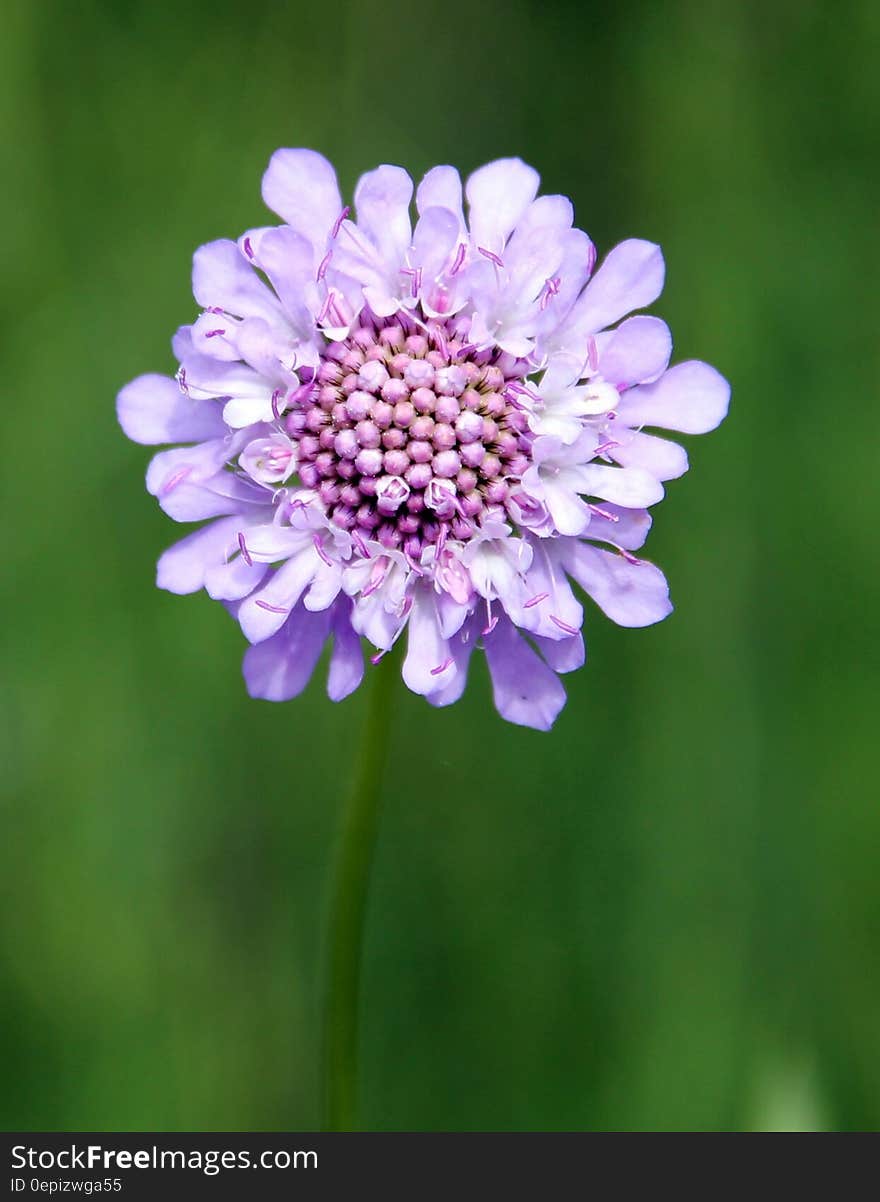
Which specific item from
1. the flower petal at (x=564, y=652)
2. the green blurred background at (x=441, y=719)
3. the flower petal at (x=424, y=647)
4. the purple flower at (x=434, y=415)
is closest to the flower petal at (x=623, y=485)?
the purple flower at (x=434, y=415)

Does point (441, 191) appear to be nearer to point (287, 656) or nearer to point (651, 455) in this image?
point (651, 455)

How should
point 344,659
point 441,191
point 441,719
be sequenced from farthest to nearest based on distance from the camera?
point 441,719 → point 344,659 → point 441,191

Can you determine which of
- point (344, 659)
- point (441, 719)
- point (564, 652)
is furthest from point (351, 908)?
point (441, 719)

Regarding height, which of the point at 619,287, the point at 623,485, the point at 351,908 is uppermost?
the point at 619,287

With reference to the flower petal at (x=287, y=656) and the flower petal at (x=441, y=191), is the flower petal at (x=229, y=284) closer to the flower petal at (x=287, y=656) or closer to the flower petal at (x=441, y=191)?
the flower petal at (x=441, y=191)

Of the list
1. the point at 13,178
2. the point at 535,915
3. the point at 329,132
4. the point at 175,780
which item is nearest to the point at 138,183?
the point at 13,178

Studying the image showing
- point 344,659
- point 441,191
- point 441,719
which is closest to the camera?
point 441,191

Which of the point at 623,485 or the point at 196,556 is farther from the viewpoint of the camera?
the point at 196,556
